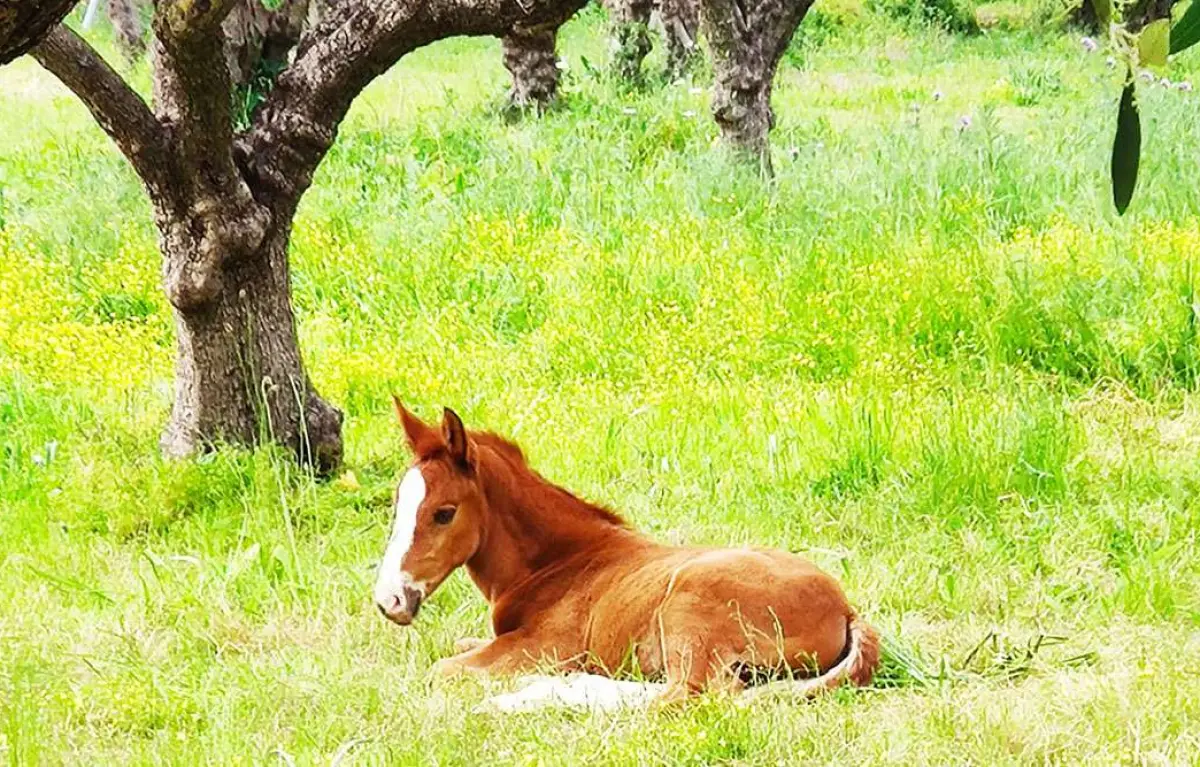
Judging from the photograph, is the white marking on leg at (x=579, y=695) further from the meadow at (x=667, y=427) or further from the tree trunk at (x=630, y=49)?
the tree trunk at (x=630, y=49)

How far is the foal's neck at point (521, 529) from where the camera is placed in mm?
4402

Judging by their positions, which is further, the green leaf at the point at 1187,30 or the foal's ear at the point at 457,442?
the foal's ear at the point at 457,442

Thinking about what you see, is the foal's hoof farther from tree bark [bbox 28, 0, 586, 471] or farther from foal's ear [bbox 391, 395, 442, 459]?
tree bark [bbox 28, 0, 586, 471]

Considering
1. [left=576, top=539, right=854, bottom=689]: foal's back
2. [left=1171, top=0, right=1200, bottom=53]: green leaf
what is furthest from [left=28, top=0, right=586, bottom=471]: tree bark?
[left=1171, top=0, right=1200, bottom=53]: green leaf

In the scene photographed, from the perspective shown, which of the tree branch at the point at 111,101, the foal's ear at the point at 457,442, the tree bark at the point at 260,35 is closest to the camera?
the foal's ear at the point at 457,442

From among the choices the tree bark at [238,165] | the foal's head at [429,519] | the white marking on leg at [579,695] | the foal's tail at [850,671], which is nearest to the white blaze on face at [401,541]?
the foal's head at [429,519]

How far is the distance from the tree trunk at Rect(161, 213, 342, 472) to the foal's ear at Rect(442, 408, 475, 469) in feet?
6.23

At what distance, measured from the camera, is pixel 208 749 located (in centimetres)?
391

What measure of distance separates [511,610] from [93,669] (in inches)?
46.7

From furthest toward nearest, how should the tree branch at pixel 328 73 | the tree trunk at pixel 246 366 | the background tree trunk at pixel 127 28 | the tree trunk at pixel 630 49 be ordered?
the background tree trunk at pixel 127 28 → the tree trunk at pixel 630 49 → the tree trunk at pixel 246 366 → the tree branch at pixel 328 73

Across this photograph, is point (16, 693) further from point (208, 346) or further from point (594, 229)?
point (594, 229)

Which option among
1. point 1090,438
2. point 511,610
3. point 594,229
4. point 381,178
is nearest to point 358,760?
point 511,610

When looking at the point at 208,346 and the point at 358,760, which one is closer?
the point at 358,760

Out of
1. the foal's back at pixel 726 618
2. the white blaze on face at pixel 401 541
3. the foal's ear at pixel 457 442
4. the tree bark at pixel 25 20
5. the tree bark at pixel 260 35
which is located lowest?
the foal's back at pixel 726 618
